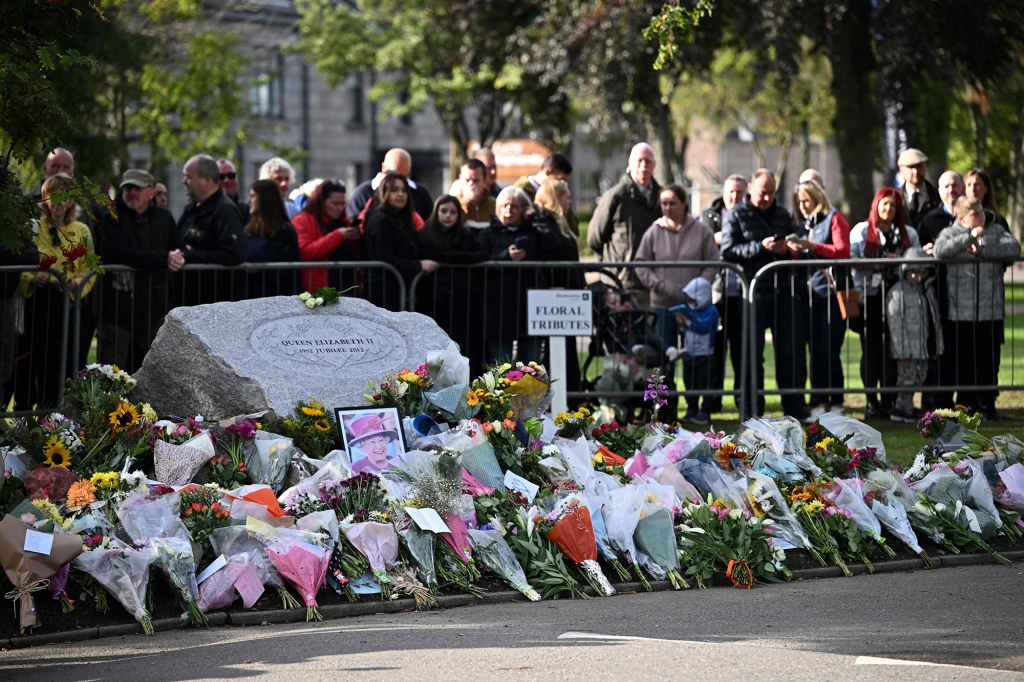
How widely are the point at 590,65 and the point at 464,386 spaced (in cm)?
2065

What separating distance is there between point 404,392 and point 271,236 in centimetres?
309

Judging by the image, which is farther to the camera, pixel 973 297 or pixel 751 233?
pixel 751 233

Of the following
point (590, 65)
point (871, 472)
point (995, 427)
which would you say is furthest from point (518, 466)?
point (590, 65)

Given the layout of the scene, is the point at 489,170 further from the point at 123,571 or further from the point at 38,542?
the point at 38,542

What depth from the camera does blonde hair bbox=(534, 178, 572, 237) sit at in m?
11.8

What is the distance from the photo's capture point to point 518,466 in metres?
7.94

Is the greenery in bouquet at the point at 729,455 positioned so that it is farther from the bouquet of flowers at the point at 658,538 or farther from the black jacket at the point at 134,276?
the black jacket at the point at 134,276

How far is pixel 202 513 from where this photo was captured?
6.90m

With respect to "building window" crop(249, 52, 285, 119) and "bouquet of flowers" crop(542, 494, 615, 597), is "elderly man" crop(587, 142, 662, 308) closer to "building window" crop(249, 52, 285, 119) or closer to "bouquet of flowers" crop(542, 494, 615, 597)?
"bouquet of flowers" crop(542, 494, 615, 597)

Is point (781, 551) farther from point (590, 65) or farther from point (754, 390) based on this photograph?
point (590, 65)

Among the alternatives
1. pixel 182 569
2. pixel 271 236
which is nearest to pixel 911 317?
pixel 271 236

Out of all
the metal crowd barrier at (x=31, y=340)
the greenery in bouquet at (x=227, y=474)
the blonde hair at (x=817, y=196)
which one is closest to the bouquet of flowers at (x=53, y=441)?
the greenery in bouquet at (x=227, y=474)

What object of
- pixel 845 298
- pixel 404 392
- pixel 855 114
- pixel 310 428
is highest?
pixel 855 114

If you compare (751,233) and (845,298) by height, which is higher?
(751,233)
